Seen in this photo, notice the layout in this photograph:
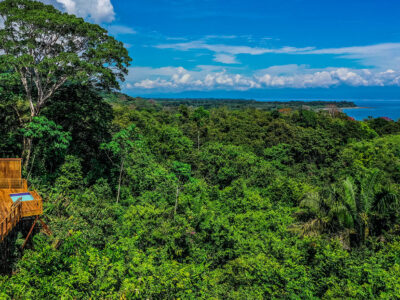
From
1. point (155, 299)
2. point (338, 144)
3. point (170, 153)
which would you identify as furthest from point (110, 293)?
point (338, 144)

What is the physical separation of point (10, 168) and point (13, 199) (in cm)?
211

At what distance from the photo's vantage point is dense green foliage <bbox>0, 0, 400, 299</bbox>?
7.77 metres

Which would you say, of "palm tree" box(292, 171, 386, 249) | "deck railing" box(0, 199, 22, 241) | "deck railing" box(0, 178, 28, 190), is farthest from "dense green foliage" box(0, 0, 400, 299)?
"deck railing" box(0, 178, 28, 190)

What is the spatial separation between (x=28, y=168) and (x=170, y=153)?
14.4m

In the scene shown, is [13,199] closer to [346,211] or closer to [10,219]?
[10,219]

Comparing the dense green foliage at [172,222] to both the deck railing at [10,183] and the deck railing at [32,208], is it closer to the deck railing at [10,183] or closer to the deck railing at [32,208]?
the deck railing at [32,208]

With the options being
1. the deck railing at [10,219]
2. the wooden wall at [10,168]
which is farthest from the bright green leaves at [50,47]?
the deck railing at [10,219]

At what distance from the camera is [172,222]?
1351cm

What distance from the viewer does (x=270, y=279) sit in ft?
30.0

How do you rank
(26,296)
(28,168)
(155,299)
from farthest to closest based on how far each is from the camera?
(28,168)
(155,299)
(26,296)

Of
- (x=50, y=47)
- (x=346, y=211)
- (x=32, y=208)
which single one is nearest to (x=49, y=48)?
(x=50, y=47)

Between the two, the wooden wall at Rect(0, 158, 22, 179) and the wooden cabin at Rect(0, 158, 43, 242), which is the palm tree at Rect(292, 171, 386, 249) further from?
the wooden wall at Rect(0, 158, 22, 179)

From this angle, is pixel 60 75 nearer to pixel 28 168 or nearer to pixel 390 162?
pixel 28 168

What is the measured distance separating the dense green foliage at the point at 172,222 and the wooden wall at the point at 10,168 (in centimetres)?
193
